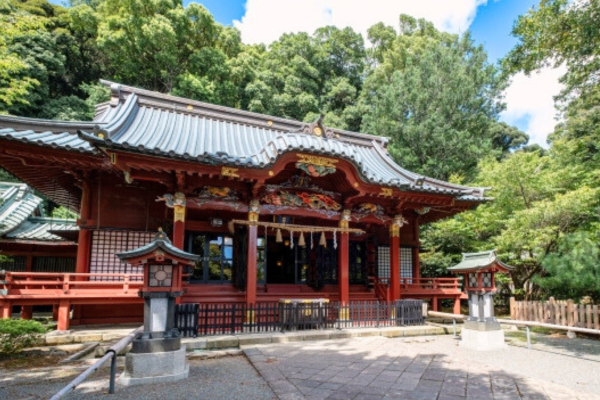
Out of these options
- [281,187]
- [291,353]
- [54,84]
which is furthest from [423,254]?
[54,84]

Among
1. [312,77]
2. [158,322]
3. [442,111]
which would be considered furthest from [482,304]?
[312,77]

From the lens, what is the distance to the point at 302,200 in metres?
11.1

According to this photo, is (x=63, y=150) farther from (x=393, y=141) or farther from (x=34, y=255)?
(x=393, y=141)

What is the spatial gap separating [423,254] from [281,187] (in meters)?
11.4

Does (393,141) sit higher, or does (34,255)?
(393,141)

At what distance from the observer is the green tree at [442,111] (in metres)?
22.1

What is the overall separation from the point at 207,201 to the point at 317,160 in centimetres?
326

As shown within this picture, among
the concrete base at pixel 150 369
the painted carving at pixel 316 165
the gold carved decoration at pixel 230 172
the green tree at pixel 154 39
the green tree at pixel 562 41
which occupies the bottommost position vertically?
the concrete base at pixel 150 369

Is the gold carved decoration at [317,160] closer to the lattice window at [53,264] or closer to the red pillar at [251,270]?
the red pillar at [251,270]

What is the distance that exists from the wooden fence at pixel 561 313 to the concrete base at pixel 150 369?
10.6 m

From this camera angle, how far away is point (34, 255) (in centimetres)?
1380

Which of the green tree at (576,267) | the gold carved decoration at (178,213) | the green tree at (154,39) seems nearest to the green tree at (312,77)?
the green tree at (154,39)

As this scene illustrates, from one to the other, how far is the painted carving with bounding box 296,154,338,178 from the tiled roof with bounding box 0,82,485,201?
288mm

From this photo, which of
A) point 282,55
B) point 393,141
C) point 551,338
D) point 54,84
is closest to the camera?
point 551,338
